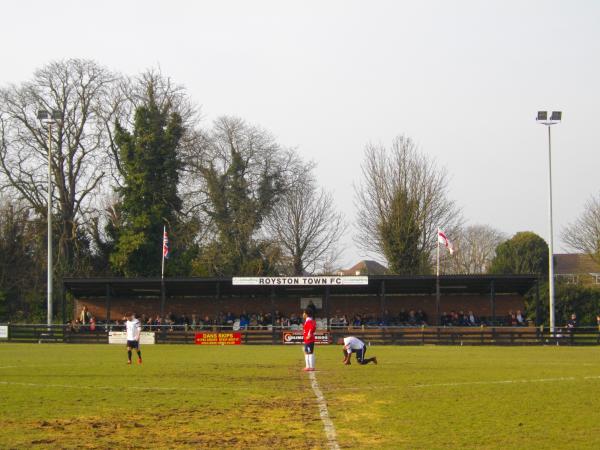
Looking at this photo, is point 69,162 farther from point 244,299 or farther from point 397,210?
point 397,210

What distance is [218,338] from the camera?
1644 inches

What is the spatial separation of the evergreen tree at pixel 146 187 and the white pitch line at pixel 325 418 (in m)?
41.0

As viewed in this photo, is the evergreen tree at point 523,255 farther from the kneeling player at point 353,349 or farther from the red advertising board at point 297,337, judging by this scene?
the kneeling player at point 353,349

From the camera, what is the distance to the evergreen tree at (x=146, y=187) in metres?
58.2

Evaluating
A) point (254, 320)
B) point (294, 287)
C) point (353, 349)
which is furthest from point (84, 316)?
point (353, 349)

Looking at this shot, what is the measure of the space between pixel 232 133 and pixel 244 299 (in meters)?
18.9

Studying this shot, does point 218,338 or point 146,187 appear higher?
point 146,187

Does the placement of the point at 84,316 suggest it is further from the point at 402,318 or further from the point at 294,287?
the point at 402,318

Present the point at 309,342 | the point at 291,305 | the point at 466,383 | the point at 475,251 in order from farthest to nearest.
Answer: the point at 475,251, the point at 291,305, the point at 309,342, the point at 466,383

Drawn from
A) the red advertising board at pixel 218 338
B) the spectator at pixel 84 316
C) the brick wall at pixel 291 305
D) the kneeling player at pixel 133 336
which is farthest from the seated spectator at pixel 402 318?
the kneeling player at pixel 133 336

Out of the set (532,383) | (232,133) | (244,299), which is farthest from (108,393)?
(232,133)

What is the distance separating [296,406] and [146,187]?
4602 centimetres

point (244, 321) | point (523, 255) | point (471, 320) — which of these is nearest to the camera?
point (471, 320)

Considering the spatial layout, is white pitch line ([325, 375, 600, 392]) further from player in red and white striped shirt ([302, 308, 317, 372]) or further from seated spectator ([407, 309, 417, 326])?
seated spectator ([407, 309, 417, 326])
